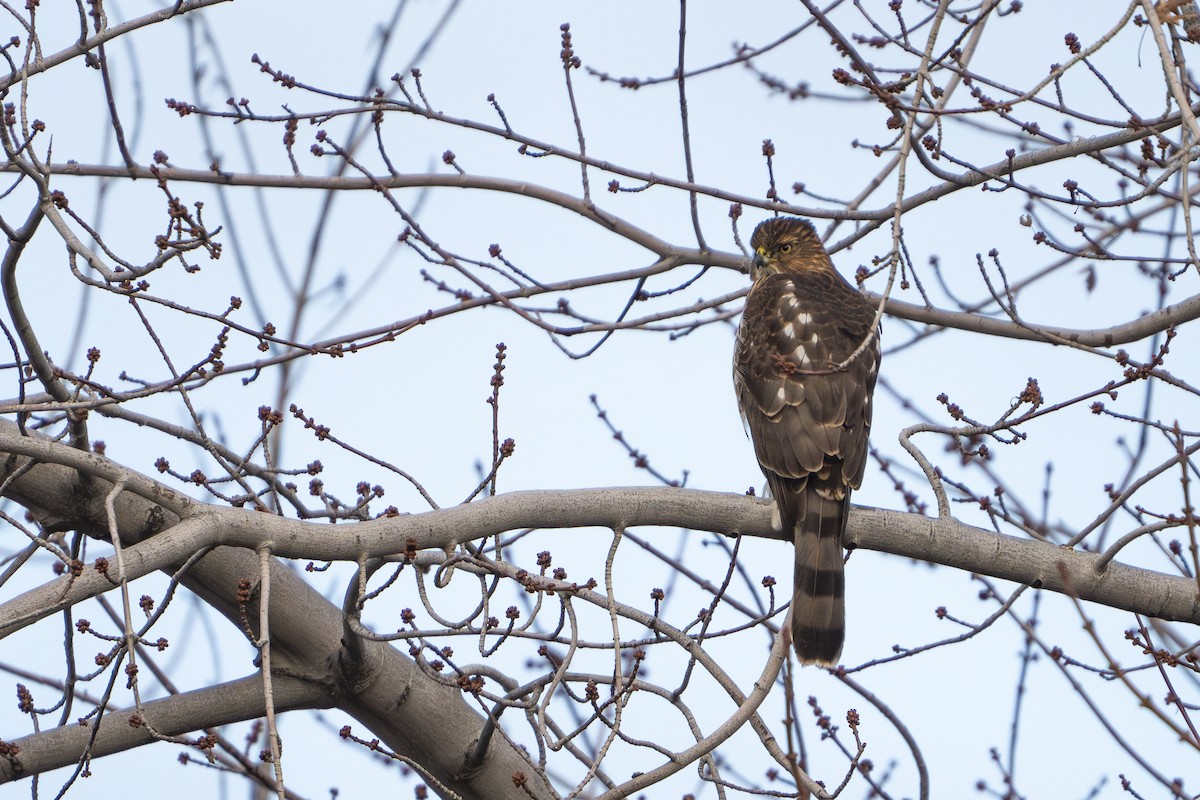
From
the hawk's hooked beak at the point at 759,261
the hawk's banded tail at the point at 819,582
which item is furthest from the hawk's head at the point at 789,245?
the hawk's banded tail at the point at 819,582

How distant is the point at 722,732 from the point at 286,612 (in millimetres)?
1609

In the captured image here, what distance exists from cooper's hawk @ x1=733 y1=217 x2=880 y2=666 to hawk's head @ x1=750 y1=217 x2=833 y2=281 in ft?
1.21

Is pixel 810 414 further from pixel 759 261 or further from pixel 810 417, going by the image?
pixel 759 261

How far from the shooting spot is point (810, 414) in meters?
4.88

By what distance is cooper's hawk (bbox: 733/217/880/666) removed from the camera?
4.60 meters

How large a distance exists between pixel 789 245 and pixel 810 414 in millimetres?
1681

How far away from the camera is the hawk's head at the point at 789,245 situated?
20.5 ft

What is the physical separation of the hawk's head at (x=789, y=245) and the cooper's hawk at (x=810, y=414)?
37 cm

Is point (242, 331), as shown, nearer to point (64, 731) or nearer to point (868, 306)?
point (64, 731)

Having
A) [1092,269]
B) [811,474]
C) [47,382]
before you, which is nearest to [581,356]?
[811,474]

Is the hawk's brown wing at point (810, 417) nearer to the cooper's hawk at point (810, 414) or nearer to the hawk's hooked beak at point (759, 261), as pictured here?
the cooper's hawk at point (810, 414)

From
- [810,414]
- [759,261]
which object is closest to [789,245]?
[759,261]

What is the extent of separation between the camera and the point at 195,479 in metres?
4.16

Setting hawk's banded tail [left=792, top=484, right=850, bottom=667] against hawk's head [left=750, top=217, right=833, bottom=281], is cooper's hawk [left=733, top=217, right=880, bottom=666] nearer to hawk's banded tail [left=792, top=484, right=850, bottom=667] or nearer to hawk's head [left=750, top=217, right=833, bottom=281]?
hawk's banded tail [left=792, top=484, right=850, bottom=667]
